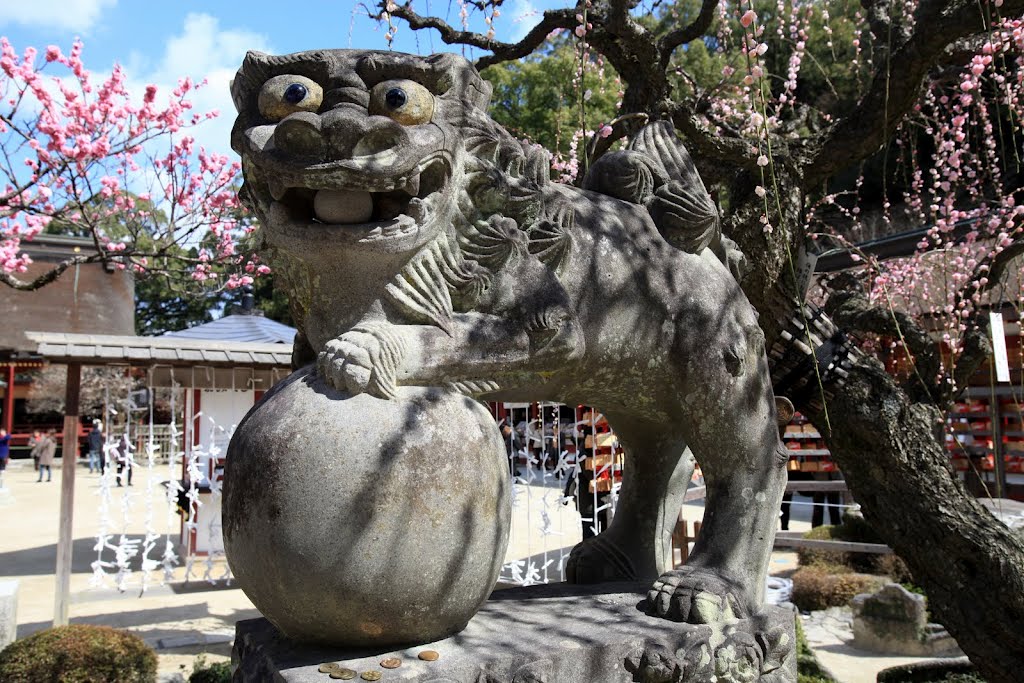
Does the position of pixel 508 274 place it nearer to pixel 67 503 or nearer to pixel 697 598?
pixel 697 598

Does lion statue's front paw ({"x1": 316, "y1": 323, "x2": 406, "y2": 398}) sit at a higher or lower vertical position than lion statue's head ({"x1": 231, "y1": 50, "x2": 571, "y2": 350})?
lower

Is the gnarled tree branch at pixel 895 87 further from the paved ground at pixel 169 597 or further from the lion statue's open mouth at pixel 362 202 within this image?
the paved ground at pixel 169 597

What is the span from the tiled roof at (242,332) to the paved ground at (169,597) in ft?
6.68

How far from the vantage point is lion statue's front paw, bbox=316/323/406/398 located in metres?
1.81

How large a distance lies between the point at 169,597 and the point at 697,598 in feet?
25.3

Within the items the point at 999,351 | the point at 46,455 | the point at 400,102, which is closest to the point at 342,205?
the point at 400,102

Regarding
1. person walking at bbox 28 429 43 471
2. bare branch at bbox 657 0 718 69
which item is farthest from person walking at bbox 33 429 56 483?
→ bare branch at bbox 657 0 718 69

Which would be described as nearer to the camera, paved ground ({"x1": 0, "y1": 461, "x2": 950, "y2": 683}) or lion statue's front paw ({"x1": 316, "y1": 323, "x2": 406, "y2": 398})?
lion statue's front paw ({"x1": 316, "y1": 323, "x2": 406, "y2": 398})

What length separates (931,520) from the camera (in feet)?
11.5

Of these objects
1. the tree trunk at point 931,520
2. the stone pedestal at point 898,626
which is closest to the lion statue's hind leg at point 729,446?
the tree trunk at point 931,520

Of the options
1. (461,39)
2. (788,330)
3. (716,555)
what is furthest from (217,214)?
(716,555)

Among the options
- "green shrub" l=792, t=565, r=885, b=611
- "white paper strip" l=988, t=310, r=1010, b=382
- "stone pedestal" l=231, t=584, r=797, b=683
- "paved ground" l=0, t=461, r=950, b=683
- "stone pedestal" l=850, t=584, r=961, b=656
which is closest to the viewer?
"stone pedestal" l=231, t=584, r=797, b=683

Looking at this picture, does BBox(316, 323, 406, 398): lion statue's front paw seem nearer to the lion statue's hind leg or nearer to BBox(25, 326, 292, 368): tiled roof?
the lion statue's hind leg

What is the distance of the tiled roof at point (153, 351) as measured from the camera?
255 inches
